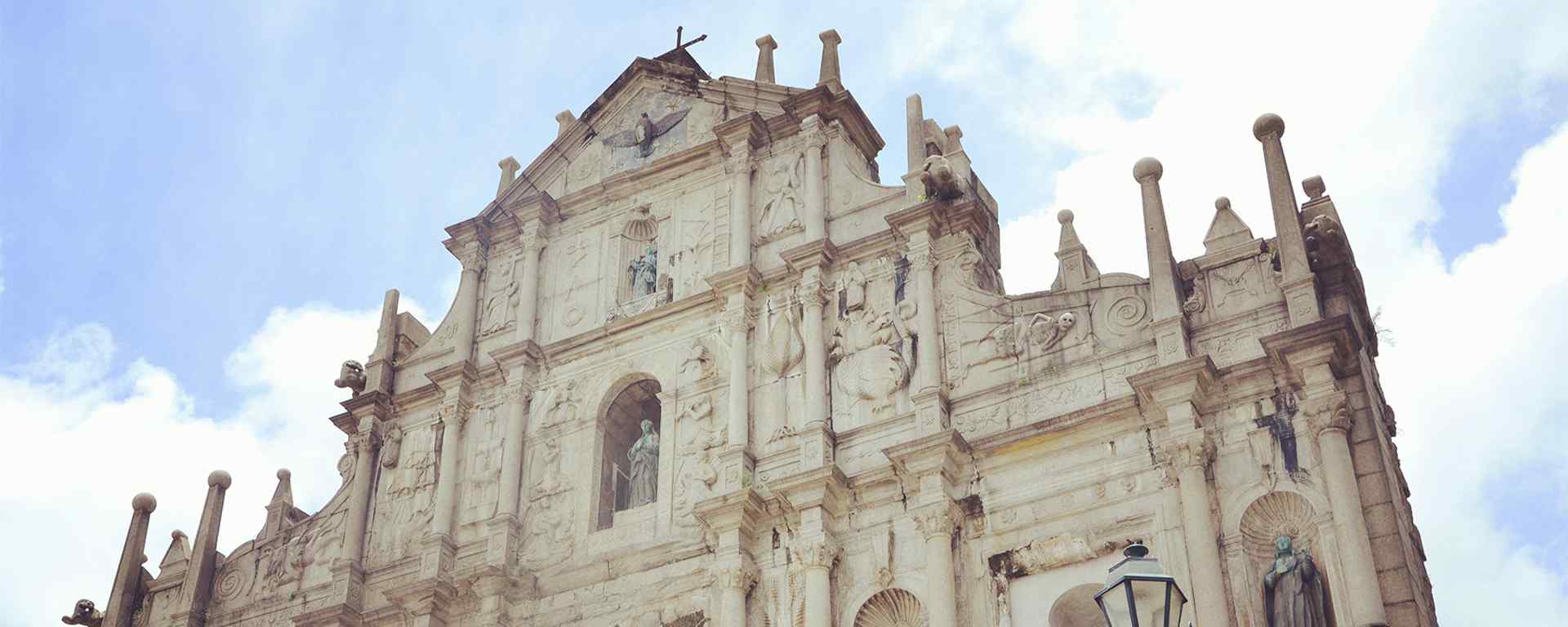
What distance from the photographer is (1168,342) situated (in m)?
14.9

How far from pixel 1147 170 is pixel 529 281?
7227 millimetres

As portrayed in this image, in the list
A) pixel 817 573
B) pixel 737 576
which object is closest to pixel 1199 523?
pixel 817 573

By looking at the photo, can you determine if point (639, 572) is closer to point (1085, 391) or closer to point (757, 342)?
point (757, 342)

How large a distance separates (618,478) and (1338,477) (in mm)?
7666

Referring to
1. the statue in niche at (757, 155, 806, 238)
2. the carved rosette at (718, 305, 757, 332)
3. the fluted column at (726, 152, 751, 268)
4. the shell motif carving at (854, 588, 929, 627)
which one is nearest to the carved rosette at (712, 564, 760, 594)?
the shell motif carving at (854, 588, 929, 627)

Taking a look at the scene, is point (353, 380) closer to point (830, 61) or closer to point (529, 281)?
point (529, 281)

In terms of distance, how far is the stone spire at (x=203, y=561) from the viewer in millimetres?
19078

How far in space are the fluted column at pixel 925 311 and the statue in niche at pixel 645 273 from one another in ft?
10.7

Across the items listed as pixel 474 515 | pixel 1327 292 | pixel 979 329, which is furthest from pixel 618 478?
pixel 1327 292

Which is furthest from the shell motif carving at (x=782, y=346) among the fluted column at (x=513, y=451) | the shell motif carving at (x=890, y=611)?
the fluted column at (x=513, y=451)

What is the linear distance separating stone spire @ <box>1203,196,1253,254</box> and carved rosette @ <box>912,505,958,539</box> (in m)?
3.26

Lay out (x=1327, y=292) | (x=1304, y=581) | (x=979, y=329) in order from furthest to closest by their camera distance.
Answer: (x=979, y=329), (x=1327, y=292), (x=1304, y=581)

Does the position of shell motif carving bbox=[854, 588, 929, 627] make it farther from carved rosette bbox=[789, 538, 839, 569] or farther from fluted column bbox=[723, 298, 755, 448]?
fluted column bbox=[723, 298, 755, 448]

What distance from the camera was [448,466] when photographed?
1858 centimetres
